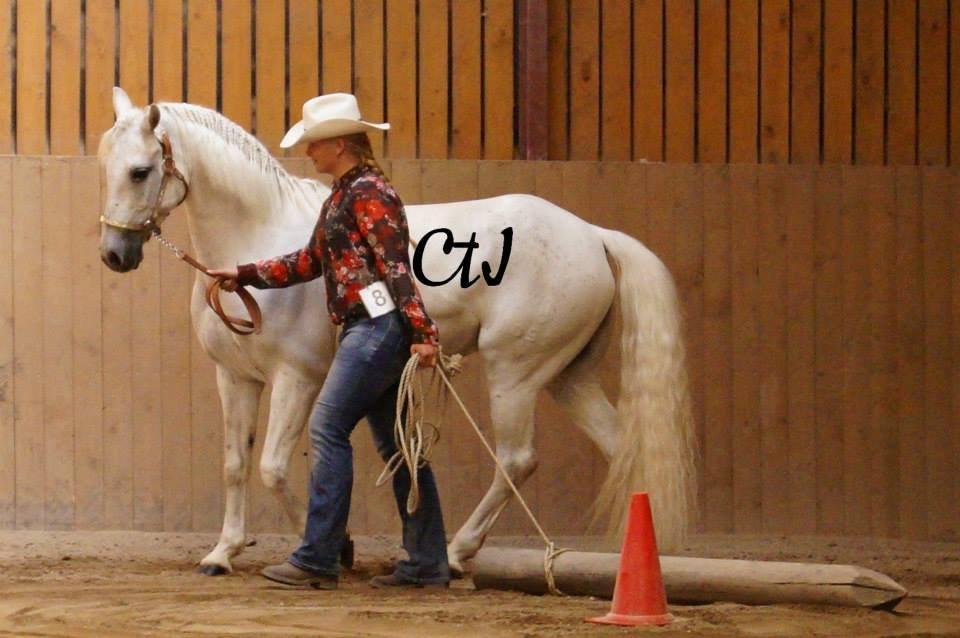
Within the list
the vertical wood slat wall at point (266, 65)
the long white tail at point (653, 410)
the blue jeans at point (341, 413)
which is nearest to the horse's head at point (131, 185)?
the blue jeans at point (341, 413)

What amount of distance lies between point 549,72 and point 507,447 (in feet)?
7.02

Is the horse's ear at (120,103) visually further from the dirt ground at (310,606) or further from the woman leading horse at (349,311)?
the dirt ground at (310,606)

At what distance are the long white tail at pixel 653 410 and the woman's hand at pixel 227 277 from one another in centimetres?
159

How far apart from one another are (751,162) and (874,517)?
1.79 meters

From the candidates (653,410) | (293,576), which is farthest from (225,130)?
(653,410)

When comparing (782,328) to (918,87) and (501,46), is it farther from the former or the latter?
(501,46)

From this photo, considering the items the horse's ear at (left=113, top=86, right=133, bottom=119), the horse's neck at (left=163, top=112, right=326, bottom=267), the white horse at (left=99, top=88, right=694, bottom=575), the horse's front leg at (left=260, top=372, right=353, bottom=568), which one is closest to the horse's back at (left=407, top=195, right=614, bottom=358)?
the white horse at (left=99, top=88, right=694, bottom=575)

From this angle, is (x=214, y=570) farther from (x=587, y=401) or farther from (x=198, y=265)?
(x=587, y=401)

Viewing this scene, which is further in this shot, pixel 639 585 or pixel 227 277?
pixel 227 277

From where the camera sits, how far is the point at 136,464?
291 inches

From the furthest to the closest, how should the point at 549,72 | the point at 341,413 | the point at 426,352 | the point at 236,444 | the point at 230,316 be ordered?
1. the point at 549,72
2. the point at 236,444
3. the point at 230,316
4. the point at 341,413
5. the point at 426,352

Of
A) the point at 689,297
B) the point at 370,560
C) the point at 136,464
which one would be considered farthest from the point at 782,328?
the point at 136,464

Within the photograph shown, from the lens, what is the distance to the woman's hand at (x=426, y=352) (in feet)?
17.8

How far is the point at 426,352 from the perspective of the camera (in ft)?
17.8
